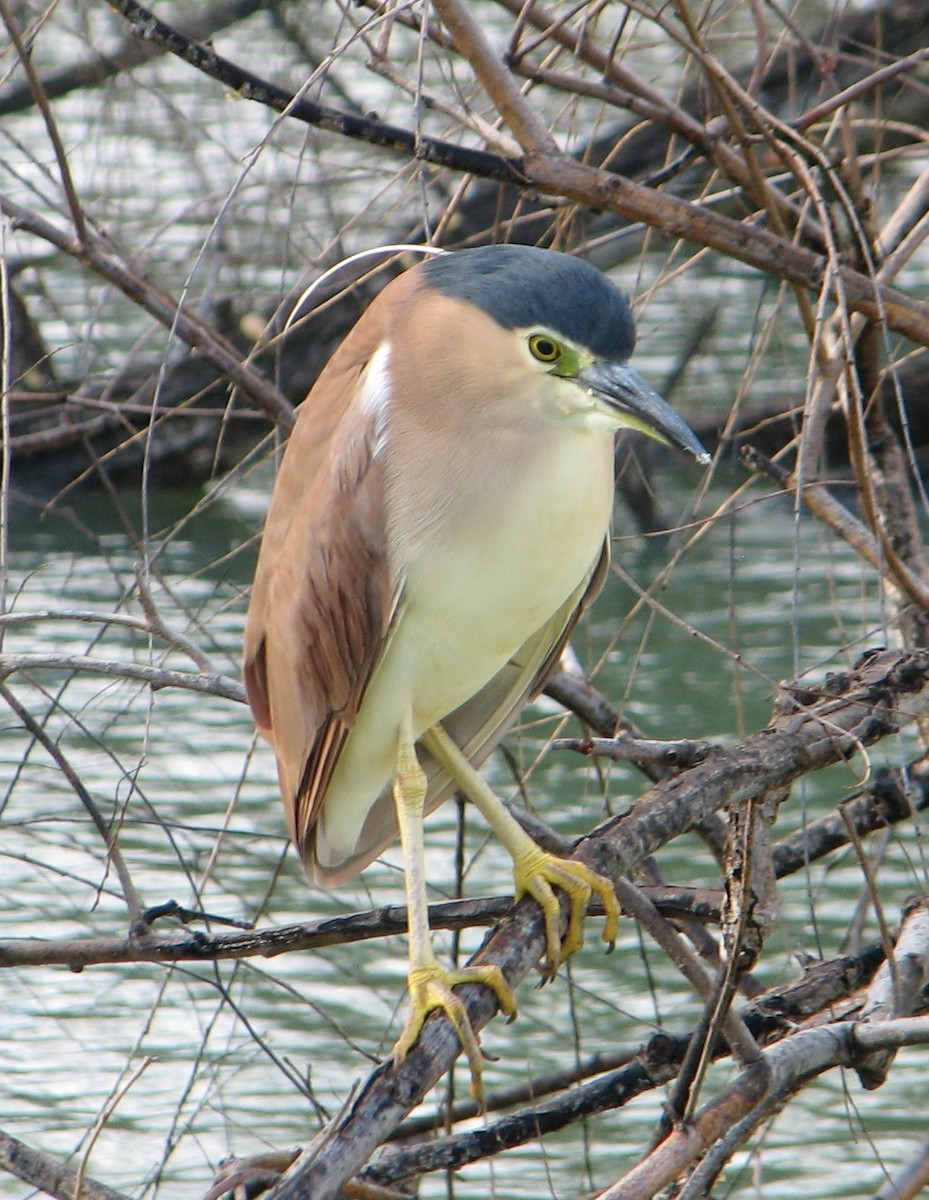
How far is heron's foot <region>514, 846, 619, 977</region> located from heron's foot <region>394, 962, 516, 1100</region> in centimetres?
16

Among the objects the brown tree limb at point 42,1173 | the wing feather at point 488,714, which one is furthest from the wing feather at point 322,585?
the brown tree limb at point 42,1173

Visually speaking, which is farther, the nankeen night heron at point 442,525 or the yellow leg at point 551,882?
the yellow leg at point 551,882

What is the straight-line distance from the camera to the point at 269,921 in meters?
3.51

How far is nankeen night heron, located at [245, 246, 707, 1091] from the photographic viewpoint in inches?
75.3

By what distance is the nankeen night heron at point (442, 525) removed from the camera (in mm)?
1913

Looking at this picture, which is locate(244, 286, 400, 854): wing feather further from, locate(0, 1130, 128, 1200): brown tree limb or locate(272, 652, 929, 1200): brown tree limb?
locate(0, 1130, 128, 1200): brown tree limb

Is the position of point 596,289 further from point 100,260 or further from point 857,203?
point 100,260

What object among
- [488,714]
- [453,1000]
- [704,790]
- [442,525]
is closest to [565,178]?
[442,525]

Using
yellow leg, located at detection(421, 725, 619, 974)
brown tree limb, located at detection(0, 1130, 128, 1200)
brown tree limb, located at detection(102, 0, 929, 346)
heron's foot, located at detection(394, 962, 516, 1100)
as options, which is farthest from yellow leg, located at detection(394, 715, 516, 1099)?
brown tree limb, located at detection(102, 0, 929, 346)

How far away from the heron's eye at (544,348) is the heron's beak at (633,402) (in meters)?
0.04

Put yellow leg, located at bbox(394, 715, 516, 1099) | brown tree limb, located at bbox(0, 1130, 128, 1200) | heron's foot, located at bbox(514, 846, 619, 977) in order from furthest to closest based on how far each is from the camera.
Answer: heron's foot, located at bbox(514, 846, 619, 977)
yellow leg, located at bbox(394, 715, 516, 1099)
brown tree limb, located at bbox(0, 1130, 128, 1200)

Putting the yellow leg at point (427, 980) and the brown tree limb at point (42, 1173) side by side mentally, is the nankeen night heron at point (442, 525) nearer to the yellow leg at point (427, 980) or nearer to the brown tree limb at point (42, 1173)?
the yellow leg at point (427, 980)

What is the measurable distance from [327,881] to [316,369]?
2.89 m

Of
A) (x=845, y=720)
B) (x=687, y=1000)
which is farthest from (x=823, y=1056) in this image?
(x=687, y=1000)
